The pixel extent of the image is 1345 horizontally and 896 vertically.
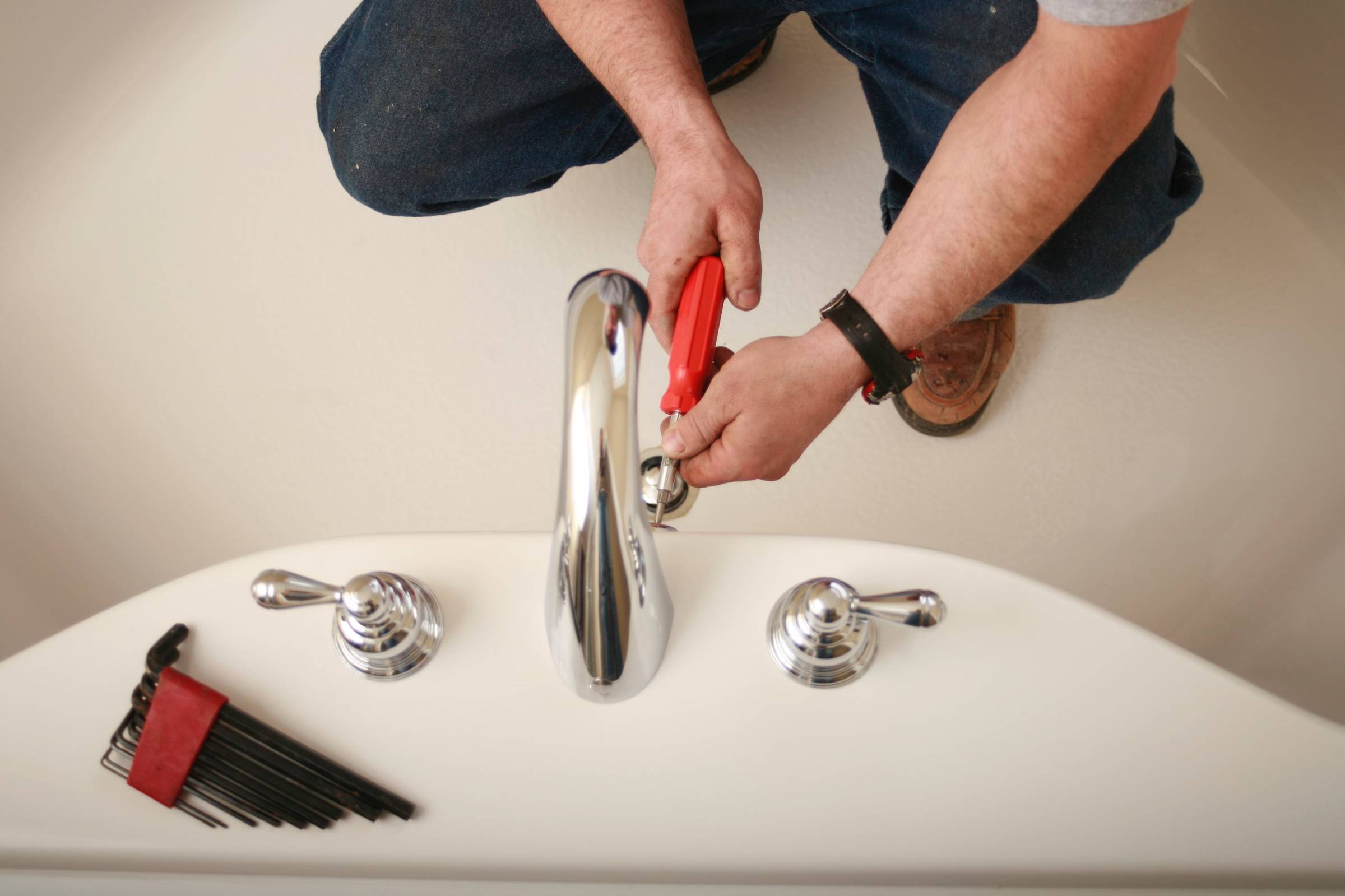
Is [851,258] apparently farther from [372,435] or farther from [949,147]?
[372,435]

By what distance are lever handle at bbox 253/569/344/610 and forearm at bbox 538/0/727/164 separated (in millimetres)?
410

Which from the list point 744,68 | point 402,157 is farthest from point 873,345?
point 744,68

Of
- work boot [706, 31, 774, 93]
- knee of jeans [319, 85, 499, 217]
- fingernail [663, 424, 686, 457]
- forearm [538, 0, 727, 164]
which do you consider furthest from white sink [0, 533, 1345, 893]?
work boot [706, 31, 774, 93]

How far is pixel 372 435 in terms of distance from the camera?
3.06ft

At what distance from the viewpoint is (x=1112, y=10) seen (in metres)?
0.44

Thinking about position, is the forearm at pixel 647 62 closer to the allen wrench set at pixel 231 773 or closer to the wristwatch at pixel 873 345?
the wristwatch at pixel 873 345

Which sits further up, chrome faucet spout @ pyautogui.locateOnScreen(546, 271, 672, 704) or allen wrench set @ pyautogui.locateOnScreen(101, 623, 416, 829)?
chrome faucet spout @ pyautogui.locateOnScreen(546, 271, 672, 704)

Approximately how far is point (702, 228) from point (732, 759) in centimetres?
35

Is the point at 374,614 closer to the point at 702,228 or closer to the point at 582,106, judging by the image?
the point at 702,228

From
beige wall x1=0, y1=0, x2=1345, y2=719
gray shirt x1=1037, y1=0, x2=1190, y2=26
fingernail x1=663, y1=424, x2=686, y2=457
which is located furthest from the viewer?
beige wall x1=0, y1=0, x2=1345, y2=719

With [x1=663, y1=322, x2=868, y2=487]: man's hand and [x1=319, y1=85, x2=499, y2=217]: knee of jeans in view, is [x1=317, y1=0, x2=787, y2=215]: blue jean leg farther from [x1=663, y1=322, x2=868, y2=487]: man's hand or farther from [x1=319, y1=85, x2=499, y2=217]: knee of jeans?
[x1=663, y1=322, x2=868, y2=487]: man's hand

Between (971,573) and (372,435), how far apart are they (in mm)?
712

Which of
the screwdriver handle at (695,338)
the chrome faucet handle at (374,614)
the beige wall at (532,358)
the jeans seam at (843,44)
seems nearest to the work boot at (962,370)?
the beige wall at (532,358)

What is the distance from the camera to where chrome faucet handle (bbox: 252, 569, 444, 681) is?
0.36 meters
